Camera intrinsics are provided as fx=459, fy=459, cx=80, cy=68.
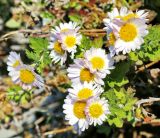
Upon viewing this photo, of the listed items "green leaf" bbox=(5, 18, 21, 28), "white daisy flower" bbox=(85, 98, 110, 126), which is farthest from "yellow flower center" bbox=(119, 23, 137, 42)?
"green leaf" bbox=(5, 18, 21, 28)

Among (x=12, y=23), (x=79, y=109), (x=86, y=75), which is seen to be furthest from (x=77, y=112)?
(x=12, y=23)

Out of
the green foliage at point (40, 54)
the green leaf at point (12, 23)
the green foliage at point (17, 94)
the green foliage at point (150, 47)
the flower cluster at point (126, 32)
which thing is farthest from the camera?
the green leaf at point (12, 23)

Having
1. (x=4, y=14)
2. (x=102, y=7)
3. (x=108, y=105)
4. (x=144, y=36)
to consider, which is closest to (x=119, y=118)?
(x=108, y=105)

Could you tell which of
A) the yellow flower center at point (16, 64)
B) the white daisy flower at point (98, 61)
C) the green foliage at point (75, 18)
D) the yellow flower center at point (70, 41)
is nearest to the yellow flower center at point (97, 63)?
the white daisy flower at point (98, 61)

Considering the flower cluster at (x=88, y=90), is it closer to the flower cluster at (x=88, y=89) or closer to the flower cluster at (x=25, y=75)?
the flower cluster at (x=88, y=89)

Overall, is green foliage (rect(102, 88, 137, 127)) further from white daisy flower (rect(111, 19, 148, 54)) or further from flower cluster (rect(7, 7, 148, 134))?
white daisy flower (rect(111, 19, 148, 54))

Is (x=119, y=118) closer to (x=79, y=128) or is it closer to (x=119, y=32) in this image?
(x=79, y=128)
